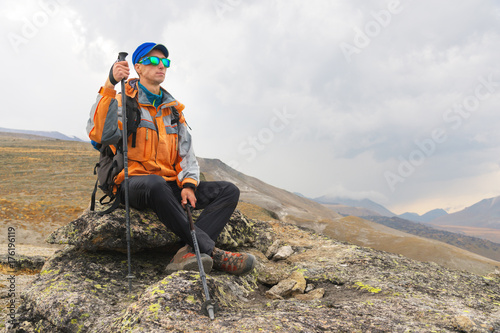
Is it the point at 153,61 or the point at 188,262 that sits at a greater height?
the point at 153,61

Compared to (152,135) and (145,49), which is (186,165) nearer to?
(152,135)

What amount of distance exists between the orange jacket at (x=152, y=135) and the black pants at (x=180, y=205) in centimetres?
35

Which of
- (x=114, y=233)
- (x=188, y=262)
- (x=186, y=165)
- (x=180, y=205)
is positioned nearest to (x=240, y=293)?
(x=188, y=262)

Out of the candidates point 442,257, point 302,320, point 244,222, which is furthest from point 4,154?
point 442,257

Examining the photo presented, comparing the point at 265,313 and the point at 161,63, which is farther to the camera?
the point at 161,63

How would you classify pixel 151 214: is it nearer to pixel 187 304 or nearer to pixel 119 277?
pixel 119 277

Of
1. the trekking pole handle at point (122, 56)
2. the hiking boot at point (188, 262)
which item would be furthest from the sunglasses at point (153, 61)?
the hiking boot at point (188, 262)

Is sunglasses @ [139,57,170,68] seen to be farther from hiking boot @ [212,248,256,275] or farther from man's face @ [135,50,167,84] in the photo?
hiking boot @ [212,248,256,275]

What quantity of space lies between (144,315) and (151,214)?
3028 millimetres

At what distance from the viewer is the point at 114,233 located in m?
5.06

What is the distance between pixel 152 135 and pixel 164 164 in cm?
58

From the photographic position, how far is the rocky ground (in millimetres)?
3172

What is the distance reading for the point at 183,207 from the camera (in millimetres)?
5344

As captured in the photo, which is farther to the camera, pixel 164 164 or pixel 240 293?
pixel 164 164
